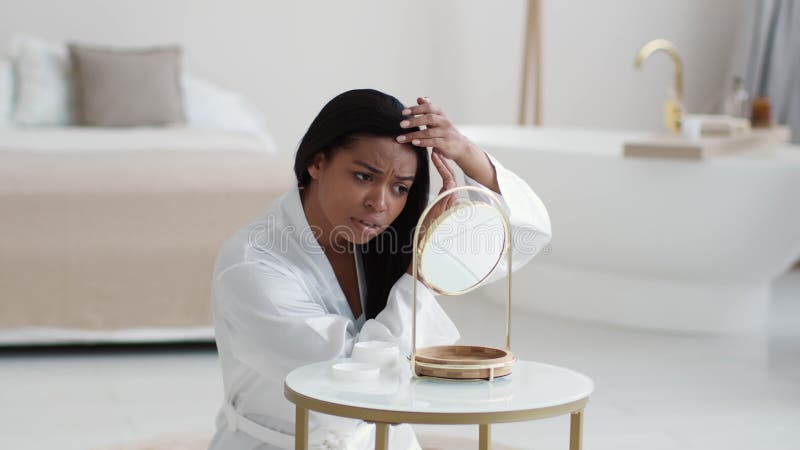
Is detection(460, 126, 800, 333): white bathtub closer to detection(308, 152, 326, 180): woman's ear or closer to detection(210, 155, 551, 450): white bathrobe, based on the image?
detection(210, 155, 551, 450): white bathrobe

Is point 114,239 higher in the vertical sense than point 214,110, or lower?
lower

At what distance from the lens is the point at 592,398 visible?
290 centimetres

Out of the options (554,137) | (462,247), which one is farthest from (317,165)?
(554,137)

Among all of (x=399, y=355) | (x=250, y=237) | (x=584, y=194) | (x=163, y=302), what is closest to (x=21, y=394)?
(x=163, y=302)

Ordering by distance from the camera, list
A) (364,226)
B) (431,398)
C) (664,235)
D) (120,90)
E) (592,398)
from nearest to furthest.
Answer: (431,398), (364,226), (592,398), (664,235), (120,90)

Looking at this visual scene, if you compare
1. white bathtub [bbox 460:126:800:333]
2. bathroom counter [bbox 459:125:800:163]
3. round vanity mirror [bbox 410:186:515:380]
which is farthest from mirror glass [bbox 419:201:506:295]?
bathroom counter [bbox 459:125:800:163]

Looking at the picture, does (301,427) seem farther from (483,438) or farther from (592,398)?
(592,398)

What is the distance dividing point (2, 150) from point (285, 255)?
2203mm

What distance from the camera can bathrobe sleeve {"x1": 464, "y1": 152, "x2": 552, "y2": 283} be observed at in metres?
1.72

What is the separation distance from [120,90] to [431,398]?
3.27m

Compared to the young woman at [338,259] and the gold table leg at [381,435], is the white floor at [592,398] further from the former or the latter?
the gold table leg at [381,435]

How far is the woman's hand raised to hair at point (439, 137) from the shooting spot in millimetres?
1585

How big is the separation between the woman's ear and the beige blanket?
1.54 m

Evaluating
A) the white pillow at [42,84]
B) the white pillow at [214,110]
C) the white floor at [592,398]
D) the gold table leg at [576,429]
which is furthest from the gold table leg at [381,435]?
the white pillow at [42,84]
